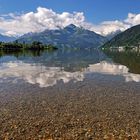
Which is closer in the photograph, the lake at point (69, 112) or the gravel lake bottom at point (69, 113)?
the gravel lake bottom at point (69, 113)

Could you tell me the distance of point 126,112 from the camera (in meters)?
30.7

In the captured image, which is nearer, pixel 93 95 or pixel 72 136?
pixel 72 136

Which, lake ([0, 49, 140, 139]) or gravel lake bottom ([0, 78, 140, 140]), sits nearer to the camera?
gravel lake bottom ([0, 78, 140, 140])

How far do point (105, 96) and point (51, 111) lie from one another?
10.8 metres

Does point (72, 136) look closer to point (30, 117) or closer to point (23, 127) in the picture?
point (23, 127)

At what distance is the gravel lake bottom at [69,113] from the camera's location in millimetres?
23750

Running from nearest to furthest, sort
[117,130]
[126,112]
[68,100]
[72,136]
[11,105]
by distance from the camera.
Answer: [72,136], [117,130], [126,112], [11,105], [68,100]

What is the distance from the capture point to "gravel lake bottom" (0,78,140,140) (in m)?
23.8

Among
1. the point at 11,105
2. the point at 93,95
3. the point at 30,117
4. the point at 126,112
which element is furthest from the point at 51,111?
the point at 93,95

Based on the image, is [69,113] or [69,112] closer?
[69,113]

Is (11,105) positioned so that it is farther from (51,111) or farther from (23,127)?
(23,127)

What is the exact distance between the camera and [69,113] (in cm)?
2992

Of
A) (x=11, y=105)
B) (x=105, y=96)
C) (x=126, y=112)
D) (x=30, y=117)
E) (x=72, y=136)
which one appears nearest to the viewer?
(x=72, y=136)

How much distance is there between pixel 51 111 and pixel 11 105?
17.5ft
